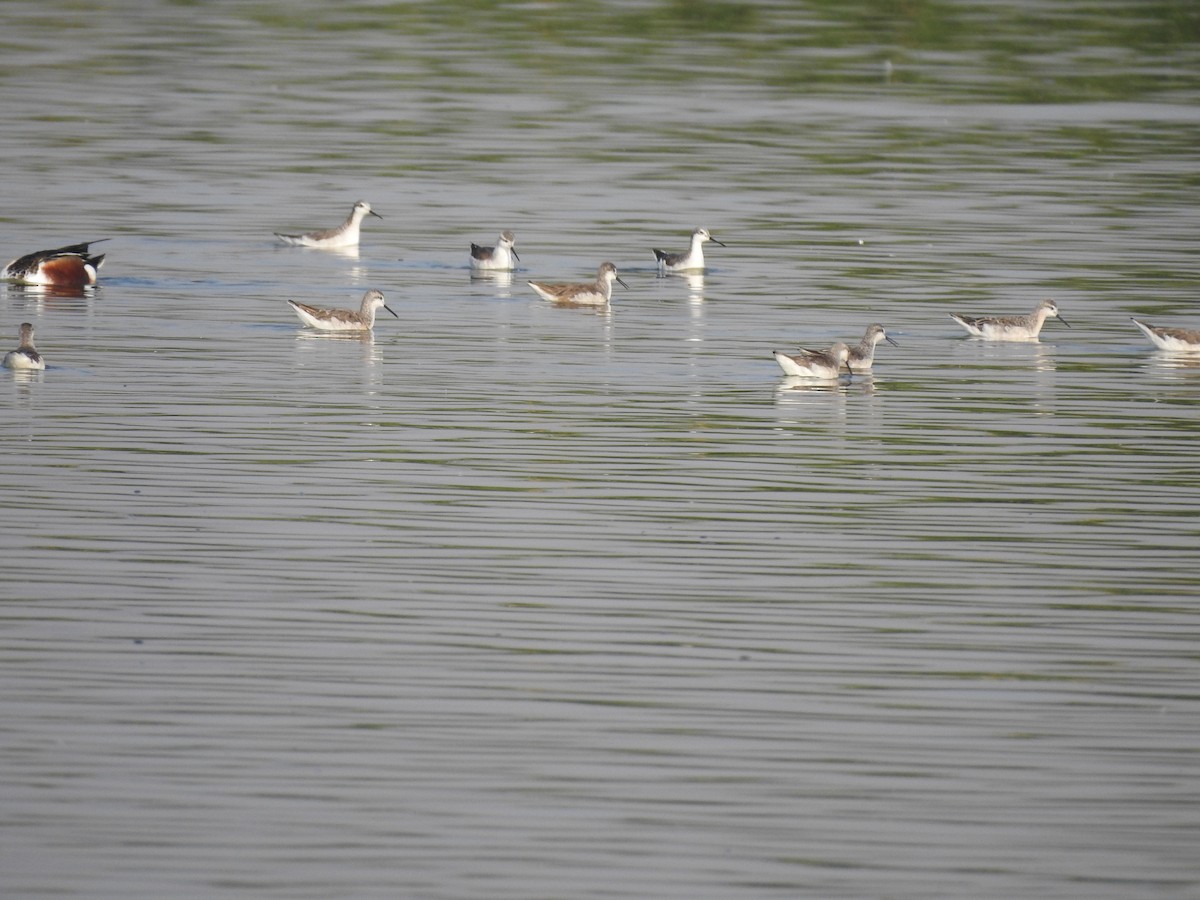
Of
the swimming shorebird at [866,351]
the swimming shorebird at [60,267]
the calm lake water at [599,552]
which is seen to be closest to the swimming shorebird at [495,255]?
the calm lake water at [599,552]

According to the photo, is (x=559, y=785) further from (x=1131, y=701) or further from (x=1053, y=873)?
(x=1131, y=701)

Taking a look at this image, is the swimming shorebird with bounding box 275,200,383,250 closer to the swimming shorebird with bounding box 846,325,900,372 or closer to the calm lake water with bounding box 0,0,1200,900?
the calm lake water with bounding box 0,0,1200,900

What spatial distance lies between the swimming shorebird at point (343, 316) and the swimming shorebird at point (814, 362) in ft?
14.6

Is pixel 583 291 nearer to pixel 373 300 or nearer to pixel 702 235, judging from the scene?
pixel 373 300

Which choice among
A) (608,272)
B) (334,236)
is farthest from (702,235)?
(334,236)

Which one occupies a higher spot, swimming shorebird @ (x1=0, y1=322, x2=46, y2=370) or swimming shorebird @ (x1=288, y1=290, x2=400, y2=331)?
swimming shorebird @ (x1=288, y1=290, x2=400, y2=331)

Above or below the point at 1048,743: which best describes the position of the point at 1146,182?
above

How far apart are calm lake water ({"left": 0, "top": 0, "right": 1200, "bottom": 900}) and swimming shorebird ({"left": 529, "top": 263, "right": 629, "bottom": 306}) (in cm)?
32

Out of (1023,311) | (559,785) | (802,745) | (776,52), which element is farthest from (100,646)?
(776,52)

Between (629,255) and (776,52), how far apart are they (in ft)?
84.6

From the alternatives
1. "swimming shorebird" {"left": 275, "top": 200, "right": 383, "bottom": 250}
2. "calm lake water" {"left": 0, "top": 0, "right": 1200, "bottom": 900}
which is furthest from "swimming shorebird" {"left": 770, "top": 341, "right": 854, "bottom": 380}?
"swimming shorebird" {"left": 275, "top": 200, "right": 383, "bottom": 250}

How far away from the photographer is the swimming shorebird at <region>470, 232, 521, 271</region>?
26.0 meters

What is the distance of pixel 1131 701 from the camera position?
439 inches

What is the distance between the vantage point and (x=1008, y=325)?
22.0 metres
